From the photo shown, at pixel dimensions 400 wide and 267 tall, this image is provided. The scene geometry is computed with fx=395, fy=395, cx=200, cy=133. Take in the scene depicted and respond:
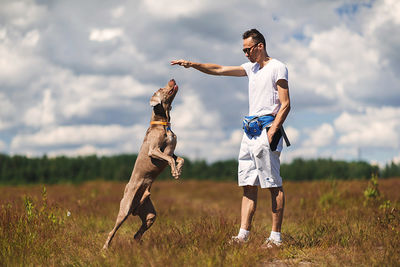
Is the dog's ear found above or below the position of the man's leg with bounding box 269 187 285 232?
above

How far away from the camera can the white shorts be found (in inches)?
198

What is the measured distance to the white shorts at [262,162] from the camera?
16.5ft

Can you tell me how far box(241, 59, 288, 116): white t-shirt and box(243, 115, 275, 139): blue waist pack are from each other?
69 millimetres

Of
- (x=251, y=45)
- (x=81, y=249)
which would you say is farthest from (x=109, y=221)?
(x=251, y=45)

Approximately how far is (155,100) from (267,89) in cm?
145

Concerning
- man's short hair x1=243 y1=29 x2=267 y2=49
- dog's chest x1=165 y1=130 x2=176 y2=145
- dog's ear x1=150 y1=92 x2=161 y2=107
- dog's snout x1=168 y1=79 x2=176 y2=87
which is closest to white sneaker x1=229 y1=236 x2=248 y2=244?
dog's chest x1=165 y1=130 x2=176 y2=145

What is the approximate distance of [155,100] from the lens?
16.5 ft

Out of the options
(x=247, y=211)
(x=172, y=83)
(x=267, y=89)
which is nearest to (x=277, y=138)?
(x=267, y=89)

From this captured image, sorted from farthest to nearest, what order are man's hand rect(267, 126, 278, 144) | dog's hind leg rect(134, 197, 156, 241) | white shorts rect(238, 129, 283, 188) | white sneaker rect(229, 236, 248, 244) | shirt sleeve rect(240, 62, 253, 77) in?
shirt sleeve rect(240, 62, 253, 77) → dog's hind leg rect(134, 197, 156, 241) → white shorts rect(238, 129, 283, 188) → man's hand rect(267, 126, 278, 144) → white sneaker rect(229, 236, 248, 244)

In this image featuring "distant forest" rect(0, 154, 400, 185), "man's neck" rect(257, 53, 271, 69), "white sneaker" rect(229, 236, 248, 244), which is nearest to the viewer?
"white sneaker" rect(229, 236, 248, 244)

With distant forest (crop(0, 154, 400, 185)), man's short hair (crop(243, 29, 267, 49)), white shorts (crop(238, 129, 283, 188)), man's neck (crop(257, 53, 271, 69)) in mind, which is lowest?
distant forest (crop(0, 154, 400, 185))

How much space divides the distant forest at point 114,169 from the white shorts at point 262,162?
70.6ft

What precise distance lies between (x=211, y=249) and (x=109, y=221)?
4789 millimetres

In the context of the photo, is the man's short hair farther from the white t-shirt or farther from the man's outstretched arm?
the man's outstretched arm
